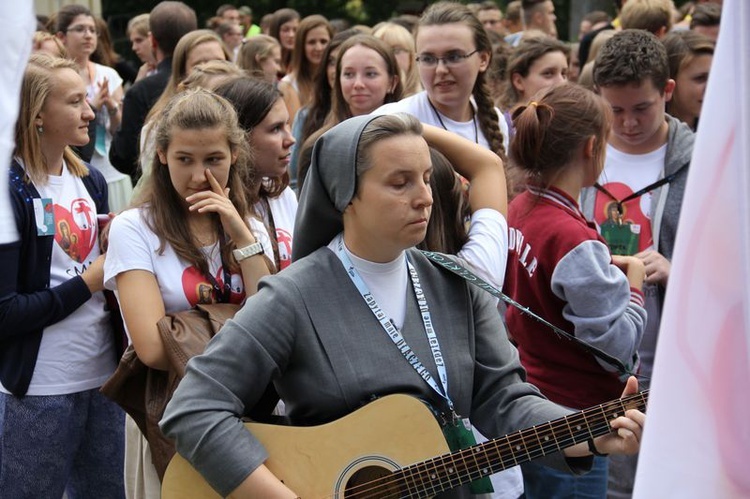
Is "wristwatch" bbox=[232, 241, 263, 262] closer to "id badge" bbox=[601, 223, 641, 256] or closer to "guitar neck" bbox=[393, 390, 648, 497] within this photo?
"guitar neck" bbox=[393, 390, 648, 497]

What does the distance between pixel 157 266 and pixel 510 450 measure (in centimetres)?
145

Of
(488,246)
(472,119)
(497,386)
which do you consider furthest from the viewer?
(472,119)

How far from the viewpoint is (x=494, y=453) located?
9.14ft

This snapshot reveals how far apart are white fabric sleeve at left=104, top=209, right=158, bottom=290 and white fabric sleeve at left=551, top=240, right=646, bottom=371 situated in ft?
4.56

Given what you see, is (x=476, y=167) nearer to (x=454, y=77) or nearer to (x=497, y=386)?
(x=497, y=386)

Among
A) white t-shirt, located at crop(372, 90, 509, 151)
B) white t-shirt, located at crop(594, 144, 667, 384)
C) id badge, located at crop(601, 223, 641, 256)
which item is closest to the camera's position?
white t-shirt, located at crop(594, 144, 667, 384)

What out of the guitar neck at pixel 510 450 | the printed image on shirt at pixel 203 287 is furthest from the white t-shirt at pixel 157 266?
the guitar neck at pixel 510 450

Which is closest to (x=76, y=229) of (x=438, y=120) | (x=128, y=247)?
(x=128, y=247)

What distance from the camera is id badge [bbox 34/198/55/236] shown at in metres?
3.93

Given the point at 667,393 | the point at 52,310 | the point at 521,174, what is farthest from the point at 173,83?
A: the point at 667,393

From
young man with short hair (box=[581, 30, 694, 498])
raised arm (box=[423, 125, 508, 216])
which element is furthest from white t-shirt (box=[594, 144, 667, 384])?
raised arm (box=[423, 125, 508, 216])

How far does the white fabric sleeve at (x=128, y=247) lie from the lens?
3.55 m

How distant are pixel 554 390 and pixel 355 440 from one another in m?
1.16

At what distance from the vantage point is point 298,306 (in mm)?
2748
